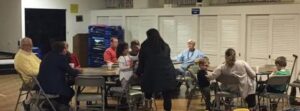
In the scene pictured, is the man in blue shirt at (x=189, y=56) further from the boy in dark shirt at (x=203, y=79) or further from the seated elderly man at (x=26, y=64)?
the seated elderly man at (x=26, y=64)

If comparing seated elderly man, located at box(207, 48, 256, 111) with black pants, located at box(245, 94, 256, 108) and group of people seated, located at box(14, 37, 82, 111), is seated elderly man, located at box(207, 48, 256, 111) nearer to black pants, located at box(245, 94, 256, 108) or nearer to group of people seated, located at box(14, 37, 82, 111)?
black pants, located at box(245, 94, 256, 108)

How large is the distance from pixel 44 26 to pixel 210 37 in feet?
18.5

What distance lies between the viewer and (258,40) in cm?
919

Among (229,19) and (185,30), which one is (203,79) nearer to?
(229,19)

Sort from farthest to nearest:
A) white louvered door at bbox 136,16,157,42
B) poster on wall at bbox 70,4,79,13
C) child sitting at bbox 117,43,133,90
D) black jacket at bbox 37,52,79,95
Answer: poster on wall at bbox 70,4,79,13 < white louvered door at bbox 136,16,157,42 < child sitting at bbox 117,43,133,90 < black jacket at bbox 37,52,79,95

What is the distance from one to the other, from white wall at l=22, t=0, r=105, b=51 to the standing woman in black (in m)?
7.48

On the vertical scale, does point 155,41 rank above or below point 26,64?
above

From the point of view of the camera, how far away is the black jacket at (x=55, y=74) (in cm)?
626

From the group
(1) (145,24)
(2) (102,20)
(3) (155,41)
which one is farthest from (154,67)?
(2) (102,20)

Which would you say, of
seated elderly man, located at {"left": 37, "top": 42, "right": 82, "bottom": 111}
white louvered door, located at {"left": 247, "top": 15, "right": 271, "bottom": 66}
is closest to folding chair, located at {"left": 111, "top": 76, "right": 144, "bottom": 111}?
seated elderly man, located at {"left": 37, "top": 42, "right": 82, "bottom": 111}

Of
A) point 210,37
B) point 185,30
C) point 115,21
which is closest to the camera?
point 210,37

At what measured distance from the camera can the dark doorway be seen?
13.1 metres

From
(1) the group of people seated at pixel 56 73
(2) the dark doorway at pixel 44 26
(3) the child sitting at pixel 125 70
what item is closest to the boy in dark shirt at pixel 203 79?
(3) the child sitting at pixel 125 70

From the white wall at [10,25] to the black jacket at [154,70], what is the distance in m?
7.66
